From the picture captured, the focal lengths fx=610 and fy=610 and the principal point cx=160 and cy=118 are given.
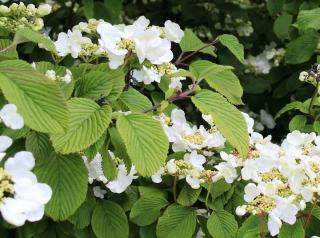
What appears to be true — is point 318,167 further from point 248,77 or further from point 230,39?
point 248,77

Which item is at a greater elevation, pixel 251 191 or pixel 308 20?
pixel 251 191

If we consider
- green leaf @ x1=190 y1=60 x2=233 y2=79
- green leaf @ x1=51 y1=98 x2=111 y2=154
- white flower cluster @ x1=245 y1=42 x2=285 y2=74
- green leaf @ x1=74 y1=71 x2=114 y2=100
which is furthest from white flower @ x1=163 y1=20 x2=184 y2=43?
white flower cluster @ x1=245 y1=42 x2=285 y2=74

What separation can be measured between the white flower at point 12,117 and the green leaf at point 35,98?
0.02m

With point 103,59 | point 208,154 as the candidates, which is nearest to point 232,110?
point 208,154

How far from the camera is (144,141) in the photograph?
1134mm

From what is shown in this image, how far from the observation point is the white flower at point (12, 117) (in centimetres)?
96

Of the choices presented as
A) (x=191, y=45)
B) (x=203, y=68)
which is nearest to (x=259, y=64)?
(x=191, y=45)

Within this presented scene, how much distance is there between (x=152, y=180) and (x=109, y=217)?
137 millimetres

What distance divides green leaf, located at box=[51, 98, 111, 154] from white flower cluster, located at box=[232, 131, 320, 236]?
30 cm

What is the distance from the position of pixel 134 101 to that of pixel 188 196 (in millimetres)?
253

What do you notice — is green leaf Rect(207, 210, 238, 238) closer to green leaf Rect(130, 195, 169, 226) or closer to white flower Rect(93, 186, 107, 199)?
green leaf Rect(130, 195, 169, 226)

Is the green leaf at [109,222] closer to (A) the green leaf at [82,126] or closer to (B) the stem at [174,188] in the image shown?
(B) the stem at [174,188]

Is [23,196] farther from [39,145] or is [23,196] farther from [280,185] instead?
[280,185]

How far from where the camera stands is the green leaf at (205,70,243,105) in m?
1.39
